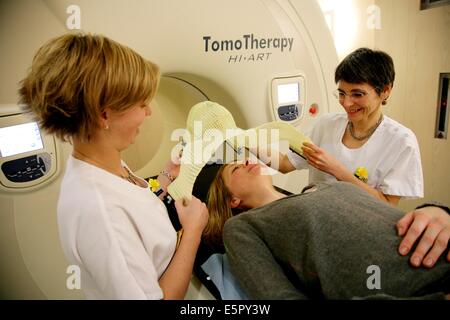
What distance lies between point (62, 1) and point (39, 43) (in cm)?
13

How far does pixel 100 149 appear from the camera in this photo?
82 cm

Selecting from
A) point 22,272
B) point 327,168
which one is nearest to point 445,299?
point 327,168

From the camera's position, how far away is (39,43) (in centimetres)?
90

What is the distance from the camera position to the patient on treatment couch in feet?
3.11

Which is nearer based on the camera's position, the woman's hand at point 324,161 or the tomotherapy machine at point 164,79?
the tomotherapy machine at point 164,79

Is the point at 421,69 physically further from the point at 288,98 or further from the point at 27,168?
the point at 27,168

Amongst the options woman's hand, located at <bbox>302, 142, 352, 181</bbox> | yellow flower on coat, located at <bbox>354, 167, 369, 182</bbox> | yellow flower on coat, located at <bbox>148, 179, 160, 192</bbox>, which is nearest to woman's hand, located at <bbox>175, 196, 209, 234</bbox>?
yellow flower on coat, located at <bbox>148, 179, 160, 192</bbox>

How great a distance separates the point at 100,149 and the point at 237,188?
2.06 feet

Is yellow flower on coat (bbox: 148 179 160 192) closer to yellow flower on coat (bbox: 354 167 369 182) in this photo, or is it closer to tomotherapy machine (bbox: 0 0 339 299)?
tomotherapy machine (bbox: 0 0 339 299)

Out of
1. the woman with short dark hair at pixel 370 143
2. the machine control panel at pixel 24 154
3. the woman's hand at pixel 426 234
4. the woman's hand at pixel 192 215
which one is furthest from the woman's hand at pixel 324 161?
the machine control panel at pixel 24 154

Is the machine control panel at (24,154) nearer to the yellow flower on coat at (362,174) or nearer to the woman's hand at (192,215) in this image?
the woman's hand at (192,215)

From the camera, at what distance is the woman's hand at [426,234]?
94 centimetres

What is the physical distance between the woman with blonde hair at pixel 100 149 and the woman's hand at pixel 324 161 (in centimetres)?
67
